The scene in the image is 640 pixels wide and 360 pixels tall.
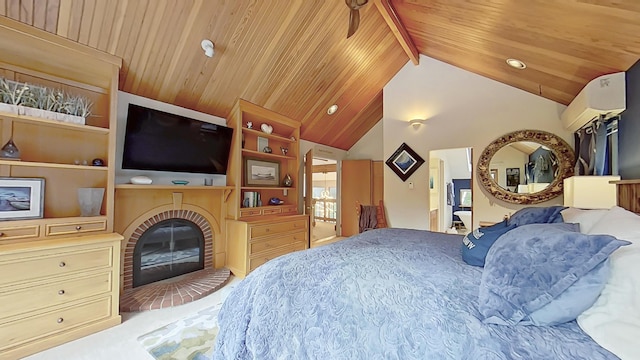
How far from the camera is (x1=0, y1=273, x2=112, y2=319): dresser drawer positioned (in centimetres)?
172

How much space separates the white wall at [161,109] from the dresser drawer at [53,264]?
3.08ft

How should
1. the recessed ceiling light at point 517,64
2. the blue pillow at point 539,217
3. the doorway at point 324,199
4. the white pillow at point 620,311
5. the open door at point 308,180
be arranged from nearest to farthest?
the white pillow at point 620,311 → the blue pillow at point 539,217 → the recessed ceiling light at point 517,64 → the open door at point 308,180 → the doorway at point 324,199

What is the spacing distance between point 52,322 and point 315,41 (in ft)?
11.8

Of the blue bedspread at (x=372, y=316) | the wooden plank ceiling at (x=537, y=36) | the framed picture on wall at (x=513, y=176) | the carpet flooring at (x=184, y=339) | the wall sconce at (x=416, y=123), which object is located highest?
the wooden plank ceiling at (x=537, y=36)

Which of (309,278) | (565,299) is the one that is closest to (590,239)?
(565,299)

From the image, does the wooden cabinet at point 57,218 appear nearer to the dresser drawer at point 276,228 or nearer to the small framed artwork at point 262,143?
the dresser drawer at point 276,228

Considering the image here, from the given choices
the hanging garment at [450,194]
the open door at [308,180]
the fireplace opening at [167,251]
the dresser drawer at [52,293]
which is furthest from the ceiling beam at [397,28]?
the dresser drawer at [52,293]

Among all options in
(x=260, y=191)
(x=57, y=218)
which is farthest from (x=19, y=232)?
(x=260, y=191)

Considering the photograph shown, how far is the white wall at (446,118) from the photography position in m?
3.46

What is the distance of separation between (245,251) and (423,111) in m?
3.53

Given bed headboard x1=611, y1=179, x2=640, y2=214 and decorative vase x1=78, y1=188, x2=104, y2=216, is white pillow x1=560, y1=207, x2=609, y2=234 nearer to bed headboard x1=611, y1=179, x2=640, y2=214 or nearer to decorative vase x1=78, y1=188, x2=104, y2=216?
bed headboard x1=611, y1=179, x2=640, y2=214

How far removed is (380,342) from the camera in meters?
0.92

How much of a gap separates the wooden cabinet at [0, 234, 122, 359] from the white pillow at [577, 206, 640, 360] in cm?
294

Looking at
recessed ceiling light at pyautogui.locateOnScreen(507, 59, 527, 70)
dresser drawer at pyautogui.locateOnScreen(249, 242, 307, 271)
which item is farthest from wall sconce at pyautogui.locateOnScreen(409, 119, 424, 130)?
dresser drawer at pyautogui.locateOnScreen(249, 242, 307, 271)
